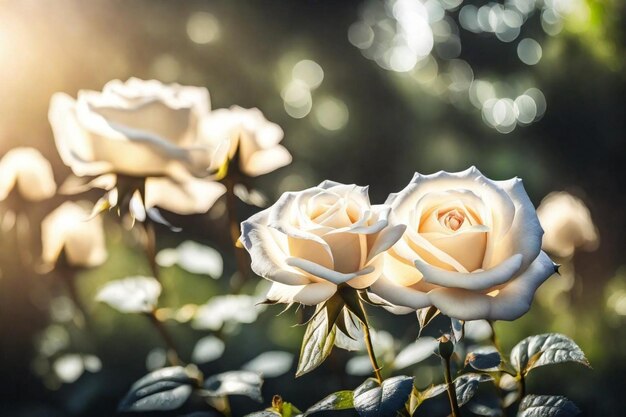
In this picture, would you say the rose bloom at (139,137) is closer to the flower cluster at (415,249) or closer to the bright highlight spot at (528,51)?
the flower cluster at (415,249)

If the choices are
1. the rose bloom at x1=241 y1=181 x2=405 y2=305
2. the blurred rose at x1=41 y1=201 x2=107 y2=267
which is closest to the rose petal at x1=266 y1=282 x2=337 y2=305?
the rose bloom at x1=241 y1=181 x2=405 y2=305

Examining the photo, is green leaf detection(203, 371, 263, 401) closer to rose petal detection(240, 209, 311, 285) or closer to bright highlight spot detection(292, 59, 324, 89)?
rose petal detection(240, 209, 311, 285)

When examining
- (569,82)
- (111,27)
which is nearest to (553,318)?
(569,82)

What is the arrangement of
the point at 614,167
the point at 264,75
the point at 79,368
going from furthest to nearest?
the point at 264,75 → the point at 614,167 → the point at 79,368

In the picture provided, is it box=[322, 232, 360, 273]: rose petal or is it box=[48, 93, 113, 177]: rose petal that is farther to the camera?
box=[48, 93, 113, 177]: rose petal

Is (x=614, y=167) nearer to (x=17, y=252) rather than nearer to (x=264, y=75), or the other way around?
(x=264, y=75)

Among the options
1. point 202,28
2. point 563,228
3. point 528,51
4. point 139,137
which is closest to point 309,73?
point 202,28
